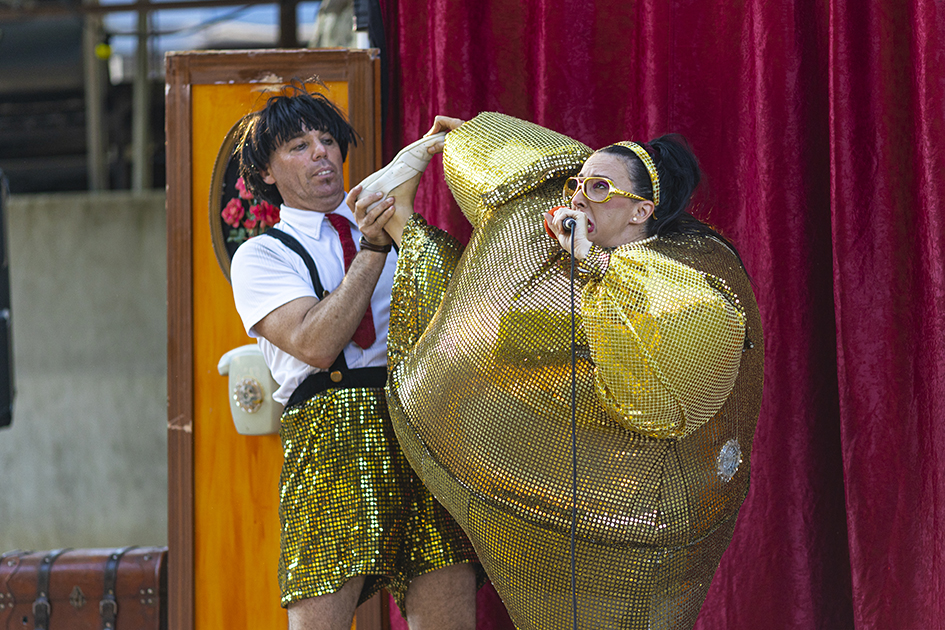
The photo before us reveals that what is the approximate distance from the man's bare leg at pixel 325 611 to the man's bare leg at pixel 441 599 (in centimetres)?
10


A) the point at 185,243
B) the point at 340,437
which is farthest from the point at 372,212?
the point at 185,243

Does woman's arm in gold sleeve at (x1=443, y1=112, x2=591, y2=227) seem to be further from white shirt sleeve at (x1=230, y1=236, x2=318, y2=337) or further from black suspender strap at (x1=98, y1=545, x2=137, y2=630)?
black suspender strap at (x1=98, y1=545, x2=137, y2=630)

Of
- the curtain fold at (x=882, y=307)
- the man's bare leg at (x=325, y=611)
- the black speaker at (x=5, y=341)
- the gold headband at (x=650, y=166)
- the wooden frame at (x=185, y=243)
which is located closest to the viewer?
the gold headband at (x=650, y=166)

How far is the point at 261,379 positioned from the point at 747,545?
1.05 m

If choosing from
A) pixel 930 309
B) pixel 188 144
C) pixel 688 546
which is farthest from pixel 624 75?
pixel 688 546

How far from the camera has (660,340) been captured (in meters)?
1.08

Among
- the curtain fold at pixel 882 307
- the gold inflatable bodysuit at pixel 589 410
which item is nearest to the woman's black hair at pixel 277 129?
the gold inflatable bodysuit at pixel 589 410

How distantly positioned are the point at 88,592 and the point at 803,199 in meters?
1.87

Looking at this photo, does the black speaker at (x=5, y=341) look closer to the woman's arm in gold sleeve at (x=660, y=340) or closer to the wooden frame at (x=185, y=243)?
the wooden frame at (x=185, y=243)

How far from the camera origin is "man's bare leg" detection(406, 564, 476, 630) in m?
1.48

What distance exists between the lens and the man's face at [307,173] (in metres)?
1.57

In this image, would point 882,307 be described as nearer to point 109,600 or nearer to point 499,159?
point 499,159

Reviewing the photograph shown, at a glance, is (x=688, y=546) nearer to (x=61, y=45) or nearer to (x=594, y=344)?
(x=594, y=344)

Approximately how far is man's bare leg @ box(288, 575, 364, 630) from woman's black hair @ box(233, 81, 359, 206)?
2.25 feet
